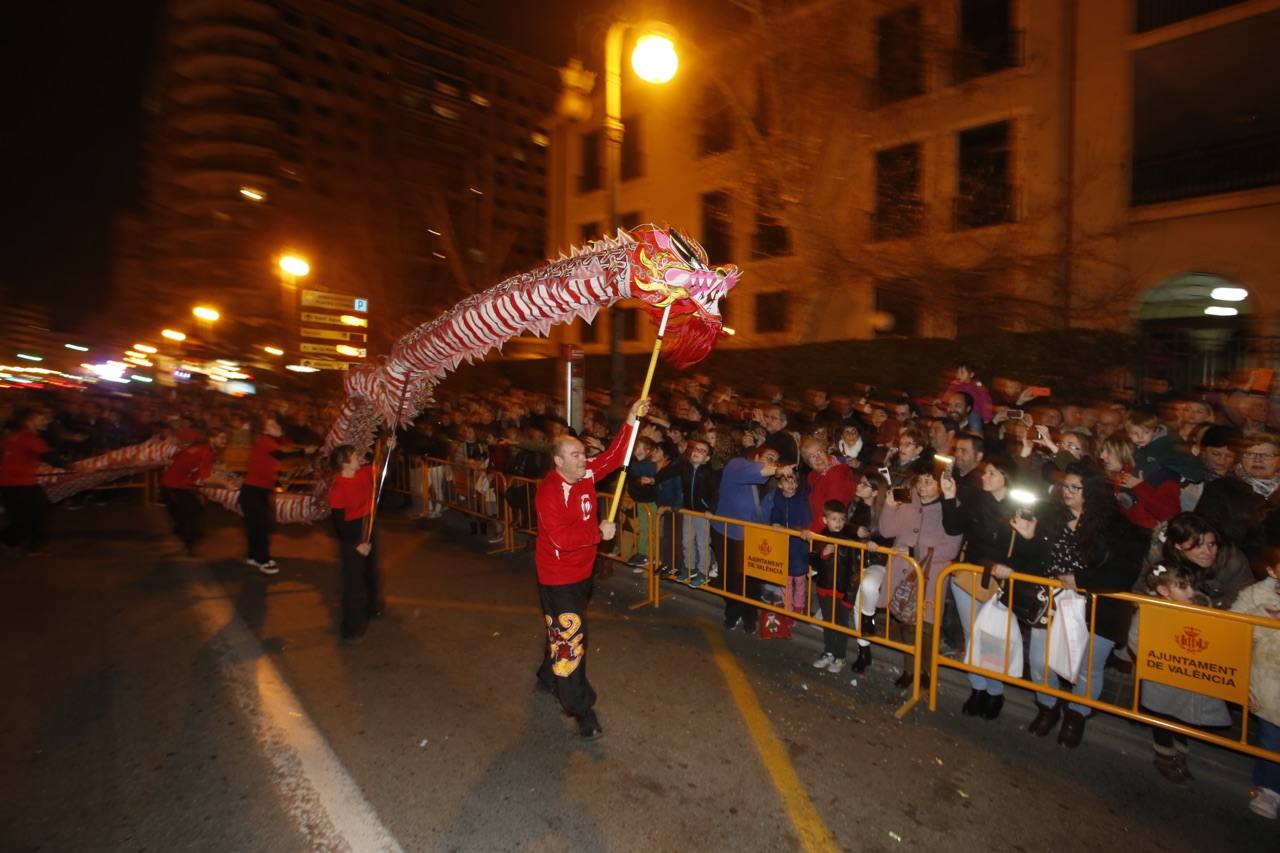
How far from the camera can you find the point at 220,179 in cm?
5178

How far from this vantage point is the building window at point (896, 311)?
1411 centimetres

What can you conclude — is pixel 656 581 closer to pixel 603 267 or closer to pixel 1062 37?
pixel 603 267

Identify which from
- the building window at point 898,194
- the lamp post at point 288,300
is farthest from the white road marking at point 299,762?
the lamp post at point 288,300

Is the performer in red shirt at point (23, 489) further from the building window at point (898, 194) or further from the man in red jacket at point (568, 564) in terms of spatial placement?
the building window at point (898, 194)

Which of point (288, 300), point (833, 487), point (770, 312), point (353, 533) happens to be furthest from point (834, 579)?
point (288, 300)

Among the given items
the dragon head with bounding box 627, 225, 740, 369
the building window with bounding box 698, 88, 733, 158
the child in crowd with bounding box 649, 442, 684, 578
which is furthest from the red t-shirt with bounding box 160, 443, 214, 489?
the building window with bounding box 698, 88, 733, 158

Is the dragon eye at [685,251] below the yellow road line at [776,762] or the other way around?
the other way around

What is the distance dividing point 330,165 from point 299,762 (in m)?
26.2

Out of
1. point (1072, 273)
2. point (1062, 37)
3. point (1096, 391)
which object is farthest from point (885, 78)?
point (1096, 391)

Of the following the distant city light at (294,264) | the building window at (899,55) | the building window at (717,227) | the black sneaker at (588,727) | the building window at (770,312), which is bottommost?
the black sneaker at (588,727)

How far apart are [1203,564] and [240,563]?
364 inches

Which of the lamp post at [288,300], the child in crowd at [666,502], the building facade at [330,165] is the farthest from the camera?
the lamp post at [288,300]

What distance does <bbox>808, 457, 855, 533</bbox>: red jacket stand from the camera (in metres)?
6.16

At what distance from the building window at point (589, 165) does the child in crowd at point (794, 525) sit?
2000cm
